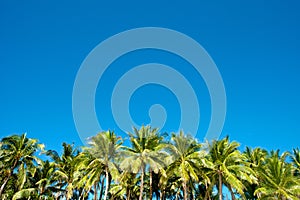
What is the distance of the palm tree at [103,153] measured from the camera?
106 ft

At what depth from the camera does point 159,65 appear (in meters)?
19.8

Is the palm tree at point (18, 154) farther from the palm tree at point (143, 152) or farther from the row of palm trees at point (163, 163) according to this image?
the palm tree at point (143, 152)

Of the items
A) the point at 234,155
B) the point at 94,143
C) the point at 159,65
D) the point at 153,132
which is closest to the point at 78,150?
the point at 94,143

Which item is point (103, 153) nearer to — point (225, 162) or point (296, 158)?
point (225, 162)

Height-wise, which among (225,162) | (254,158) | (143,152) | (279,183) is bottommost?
(279,183)

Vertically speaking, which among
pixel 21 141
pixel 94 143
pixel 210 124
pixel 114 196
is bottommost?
pixel 210 124

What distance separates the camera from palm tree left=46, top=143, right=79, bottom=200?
123ft

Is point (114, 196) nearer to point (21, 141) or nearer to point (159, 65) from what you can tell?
point (21, 141)

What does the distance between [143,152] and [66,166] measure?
1352cm

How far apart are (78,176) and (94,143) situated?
245 inches

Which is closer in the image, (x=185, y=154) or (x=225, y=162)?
(x=225, y=162)

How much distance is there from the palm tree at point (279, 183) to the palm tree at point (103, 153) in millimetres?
16013

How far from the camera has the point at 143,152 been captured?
31844 millimetres

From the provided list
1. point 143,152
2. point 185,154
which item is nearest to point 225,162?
point 185,154
